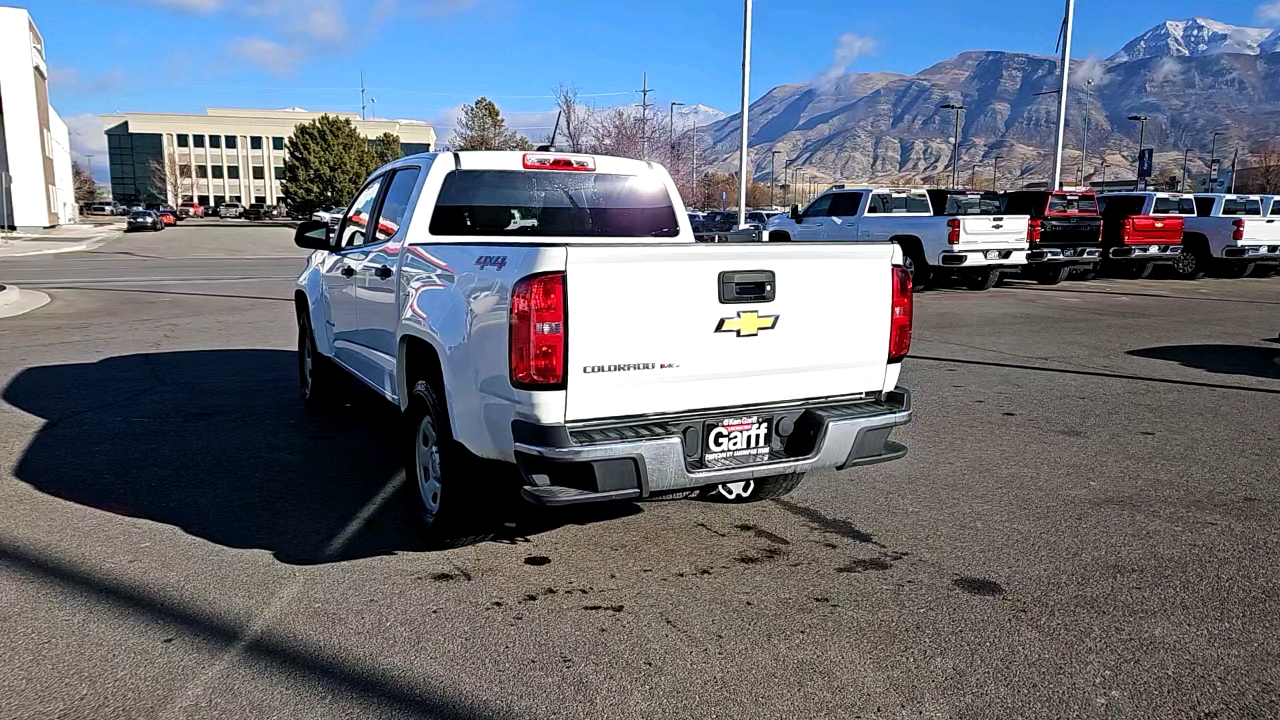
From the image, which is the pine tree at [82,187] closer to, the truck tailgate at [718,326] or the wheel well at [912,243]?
the wheel well at [912,243]

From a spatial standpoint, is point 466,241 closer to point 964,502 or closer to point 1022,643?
point 964,502

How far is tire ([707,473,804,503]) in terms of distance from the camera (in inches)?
212

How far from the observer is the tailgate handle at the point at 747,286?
411cm

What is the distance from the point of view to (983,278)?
766 inches

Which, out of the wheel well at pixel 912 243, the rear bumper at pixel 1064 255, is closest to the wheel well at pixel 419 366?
the wheel well at pixel 912 243

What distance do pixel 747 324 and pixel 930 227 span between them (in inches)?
609

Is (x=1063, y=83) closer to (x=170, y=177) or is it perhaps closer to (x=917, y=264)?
(x=917, y=264)

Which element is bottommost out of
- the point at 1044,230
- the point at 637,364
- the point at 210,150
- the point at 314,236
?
the point at 637,364

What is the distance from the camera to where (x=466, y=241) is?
18.5 feet

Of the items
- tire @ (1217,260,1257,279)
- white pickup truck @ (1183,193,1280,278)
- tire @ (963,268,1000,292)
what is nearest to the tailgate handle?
tire @ (963,268,1000,292)

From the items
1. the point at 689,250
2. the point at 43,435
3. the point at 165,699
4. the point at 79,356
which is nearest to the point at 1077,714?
the point at 689,250

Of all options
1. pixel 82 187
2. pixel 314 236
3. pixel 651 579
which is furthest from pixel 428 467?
pixel 82 187

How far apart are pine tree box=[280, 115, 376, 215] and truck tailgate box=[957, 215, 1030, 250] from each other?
63.2m

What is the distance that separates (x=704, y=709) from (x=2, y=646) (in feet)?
8.58
